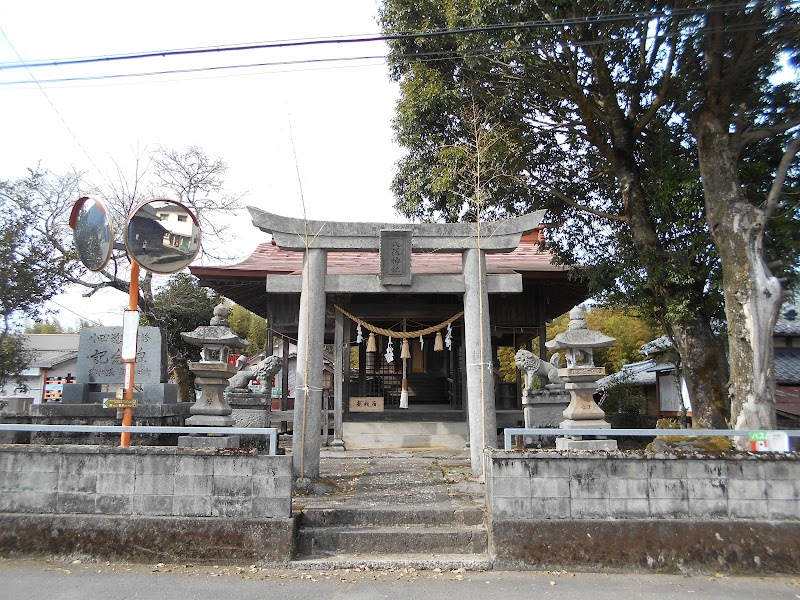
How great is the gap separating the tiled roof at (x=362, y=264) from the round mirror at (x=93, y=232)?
589cm

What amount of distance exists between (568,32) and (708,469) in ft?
27.9

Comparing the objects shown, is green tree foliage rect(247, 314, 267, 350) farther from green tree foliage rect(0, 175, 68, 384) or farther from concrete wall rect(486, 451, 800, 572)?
concrete wall rect(486, 451, 800, 572)

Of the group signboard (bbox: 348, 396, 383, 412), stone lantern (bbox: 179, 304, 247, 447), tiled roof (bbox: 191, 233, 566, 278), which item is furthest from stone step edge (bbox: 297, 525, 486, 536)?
signboard (bbox: 348, 396, 383, 412)

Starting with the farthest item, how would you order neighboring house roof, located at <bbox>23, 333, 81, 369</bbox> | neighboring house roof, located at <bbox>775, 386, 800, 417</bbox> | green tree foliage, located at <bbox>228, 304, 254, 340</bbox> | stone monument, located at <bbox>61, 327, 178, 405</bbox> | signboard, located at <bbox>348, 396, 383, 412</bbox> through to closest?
green tree foliage, located at <bbox>228, 304, 254, 340</bbox>
neighboring house roof, located at <bbox>23, 333, 81, 369</bbox>
neighboring house roof, located at <bbox>775, 386, 800, 417</bbox>
signboard, located at <bbox>348, 396, 383, 412</bbox>
stone monument, located at <bbox>61, 327, 178, 405</bbox>

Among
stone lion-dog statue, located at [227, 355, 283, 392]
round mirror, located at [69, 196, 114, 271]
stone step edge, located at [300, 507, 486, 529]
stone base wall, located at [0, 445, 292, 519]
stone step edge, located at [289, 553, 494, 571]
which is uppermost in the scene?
round mirror, located at [69, 196, 114, 271]

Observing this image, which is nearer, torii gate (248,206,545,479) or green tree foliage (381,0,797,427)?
torii gate (248,206,545,479)

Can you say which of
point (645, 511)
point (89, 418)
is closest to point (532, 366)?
point (645, 511)

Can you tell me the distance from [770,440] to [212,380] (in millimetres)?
8683

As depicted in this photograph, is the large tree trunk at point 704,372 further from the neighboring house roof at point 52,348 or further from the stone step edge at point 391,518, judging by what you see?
the neighboring house roof at point 52,348

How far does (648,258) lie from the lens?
10742 mm

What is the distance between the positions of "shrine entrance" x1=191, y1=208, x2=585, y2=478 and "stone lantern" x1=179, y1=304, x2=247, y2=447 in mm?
1738

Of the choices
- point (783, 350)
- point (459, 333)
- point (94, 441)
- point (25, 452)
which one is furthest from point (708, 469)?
point (783, 350)

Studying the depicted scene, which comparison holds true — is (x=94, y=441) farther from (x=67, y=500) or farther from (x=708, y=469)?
(x=708, y=469)

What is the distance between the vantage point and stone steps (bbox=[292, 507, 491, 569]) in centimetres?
589
